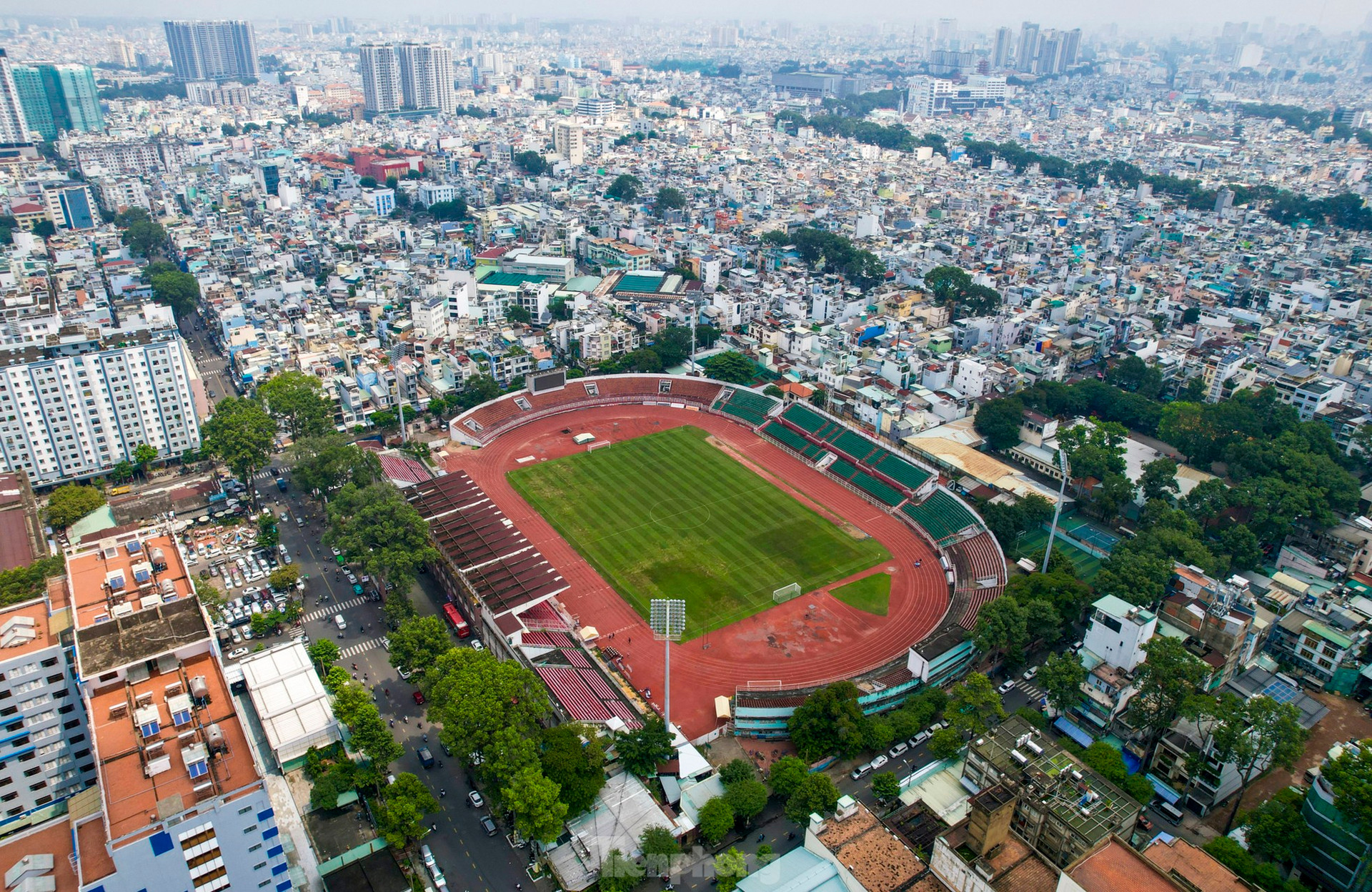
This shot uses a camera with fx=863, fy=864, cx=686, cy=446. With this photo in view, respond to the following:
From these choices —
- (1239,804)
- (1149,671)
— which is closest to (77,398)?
(1149,671)

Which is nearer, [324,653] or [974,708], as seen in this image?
[974,708]

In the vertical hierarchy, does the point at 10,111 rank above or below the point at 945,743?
above

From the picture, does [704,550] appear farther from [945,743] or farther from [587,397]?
[587,397]

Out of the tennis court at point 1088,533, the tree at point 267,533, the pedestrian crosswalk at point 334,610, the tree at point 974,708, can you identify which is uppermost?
the tree at point 974,708

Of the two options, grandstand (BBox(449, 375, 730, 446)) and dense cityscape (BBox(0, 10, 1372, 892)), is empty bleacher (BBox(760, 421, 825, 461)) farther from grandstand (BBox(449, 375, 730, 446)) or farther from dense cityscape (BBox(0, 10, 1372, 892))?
grandstand (BBox(449, 375, 730, 446))

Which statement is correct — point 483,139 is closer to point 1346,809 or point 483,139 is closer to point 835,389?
point 835,389

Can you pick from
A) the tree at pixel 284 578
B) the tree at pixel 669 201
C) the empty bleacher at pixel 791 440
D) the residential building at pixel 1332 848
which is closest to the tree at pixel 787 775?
the residential building at pixel 1332 848

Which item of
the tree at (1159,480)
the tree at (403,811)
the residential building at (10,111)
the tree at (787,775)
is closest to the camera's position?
the tree at (403,811)

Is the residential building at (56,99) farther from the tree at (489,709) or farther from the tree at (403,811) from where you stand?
the tree at (403,811)

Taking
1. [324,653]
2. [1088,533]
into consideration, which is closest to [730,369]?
[1088,533]
